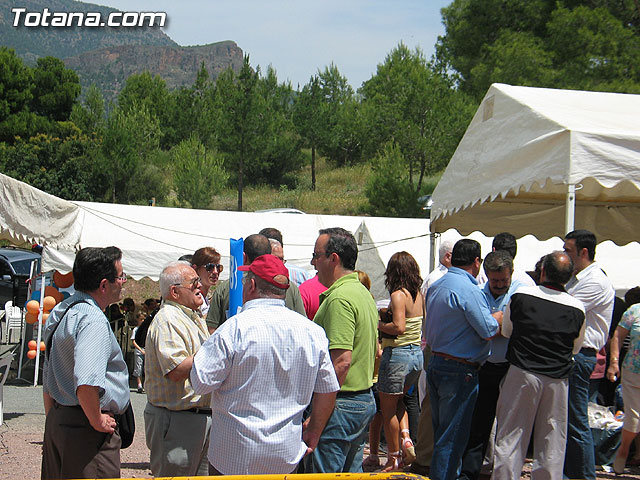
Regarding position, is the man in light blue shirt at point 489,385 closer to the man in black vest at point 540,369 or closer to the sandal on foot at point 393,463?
the man in black vest at point 540,369

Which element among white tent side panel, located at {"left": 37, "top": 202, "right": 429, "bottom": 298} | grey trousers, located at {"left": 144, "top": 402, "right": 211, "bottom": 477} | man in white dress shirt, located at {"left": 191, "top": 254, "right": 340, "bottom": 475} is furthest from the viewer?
white tent side panel, located at {"left": 37, "top": 202, "right": 429, "bottom": 298}

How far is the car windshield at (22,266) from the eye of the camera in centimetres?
1581

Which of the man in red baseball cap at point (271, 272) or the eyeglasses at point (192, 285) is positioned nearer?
the man in red baseball cap at point (271, 272)

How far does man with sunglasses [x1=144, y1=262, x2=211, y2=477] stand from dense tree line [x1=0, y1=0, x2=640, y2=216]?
15752 millimetres

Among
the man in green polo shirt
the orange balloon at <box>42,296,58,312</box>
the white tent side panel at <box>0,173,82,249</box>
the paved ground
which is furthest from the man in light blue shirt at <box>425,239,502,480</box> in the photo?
the white tent side panel at <box>0,173,82,249</box>

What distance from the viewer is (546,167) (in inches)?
191

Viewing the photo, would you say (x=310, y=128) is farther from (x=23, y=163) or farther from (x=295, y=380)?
(x=295, y=380)

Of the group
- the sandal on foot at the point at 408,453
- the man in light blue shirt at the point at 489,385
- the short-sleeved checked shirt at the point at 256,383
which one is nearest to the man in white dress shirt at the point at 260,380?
the short-sleeved checked shirt at the point at 256,383

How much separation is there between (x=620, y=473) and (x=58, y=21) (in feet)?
73.9

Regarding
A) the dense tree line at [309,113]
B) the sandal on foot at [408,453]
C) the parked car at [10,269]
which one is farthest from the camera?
the dense tree line at [309,113]

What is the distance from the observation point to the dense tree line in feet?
62.7

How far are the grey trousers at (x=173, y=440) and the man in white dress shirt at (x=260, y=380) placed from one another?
51 cm

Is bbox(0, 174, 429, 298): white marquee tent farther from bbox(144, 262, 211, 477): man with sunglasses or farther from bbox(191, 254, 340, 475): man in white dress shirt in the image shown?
bbox(191, 254, 340, 475): man in white dress shirt

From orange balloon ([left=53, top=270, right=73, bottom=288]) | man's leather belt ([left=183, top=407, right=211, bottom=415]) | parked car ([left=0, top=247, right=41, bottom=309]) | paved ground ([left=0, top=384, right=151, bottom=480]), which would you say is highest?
orange balloon ([left=53, top=270, right=73, bottom=288])
